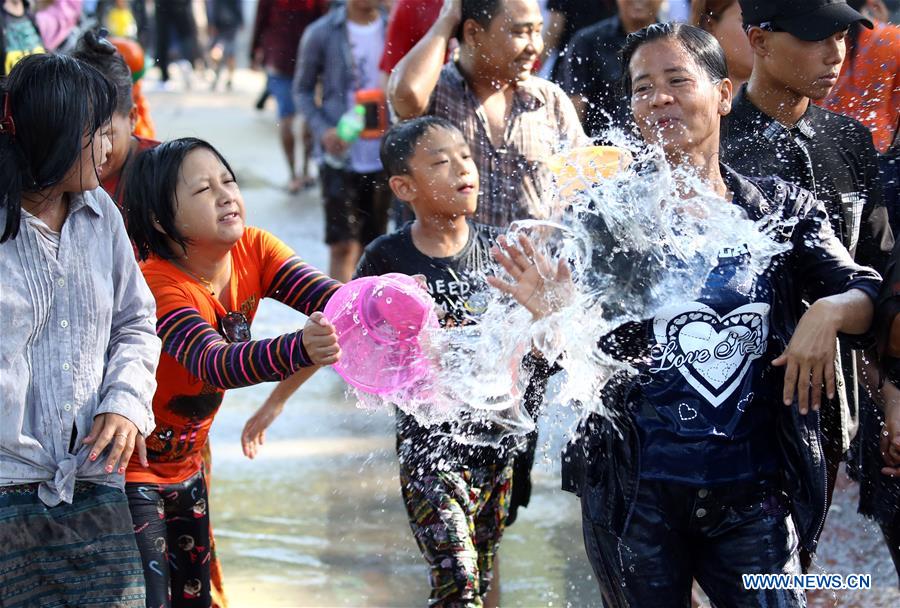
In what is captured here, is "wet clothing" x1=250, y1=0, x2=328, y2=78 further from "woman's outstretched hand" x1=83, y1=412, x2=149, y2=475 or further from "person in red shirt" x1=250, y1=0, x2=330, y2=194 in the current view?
"woman's outstretched hand" x1=83, y1=412, x2=149, y2=475

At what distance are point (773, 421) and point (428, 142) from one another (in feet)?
4.76

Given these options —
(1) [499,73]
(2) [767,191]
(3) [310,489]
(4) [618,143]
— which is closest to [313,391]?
(3) [310,489]

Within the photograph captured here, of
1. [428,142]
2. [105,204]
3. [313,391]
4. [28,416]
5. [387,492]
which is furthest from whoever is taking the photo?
[313,391]

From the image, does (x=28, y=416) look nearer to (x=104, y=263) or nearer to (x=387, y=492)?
(x=104, y=263)

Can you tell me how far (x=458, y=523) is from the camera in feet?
11.8

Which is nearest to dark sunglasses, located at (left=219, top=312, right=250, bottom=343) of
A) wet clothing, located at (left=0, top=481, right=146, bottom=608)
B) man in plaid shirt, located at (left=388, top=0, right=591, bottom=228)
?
wet clothing, located at (left=0, top=481, right=146, bottom=608)

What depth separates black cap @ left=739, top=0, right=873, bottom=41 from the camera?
146 inches

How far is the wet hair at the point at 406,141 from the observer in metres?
3.94

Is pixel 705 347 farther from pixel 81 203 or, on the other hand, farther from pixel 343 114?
pixel 343 114

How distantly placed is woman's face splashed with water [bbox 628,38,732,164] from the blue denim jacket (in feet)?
14.7

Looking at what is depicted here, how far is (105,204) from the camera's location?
3141mm

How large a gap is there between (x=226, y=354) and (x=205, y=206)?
1.60 ft

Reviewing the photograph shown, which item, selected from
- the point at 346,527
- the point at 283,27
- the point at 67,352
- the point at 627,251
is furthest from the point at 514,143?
the point at 283,27

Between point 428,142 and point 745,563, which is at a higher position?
point 428,142
